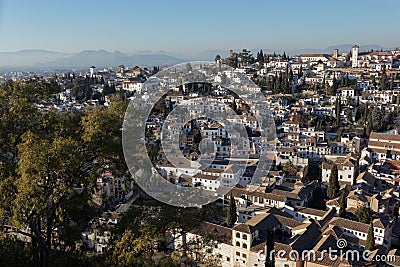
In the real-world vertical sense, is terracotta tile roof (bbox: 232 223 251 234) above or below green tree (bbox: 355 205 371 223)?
above

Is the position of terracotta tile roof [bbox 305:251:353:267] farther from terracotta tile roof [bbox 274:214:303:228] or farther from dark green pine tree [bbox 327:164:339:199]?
dark green pine tree [bbox 327:164:339:199]

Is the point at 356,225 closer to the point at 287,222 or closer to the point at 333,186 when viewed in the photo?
the point at 287,222

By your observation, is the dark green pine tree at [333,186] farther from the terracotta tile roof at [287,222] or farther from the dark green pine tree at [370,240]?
the dark green pine tree at [370,240]

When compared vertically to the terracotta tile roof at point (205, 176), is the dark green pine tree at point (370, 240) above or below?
below

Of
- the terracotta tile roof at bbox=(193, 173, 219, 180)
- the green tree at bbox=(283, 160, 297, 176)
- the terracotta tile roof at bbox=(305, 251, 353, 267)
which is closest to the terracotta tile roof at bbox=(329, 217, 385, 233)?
the terracotta tile roof at bbox=(305, 251, 353, 267)

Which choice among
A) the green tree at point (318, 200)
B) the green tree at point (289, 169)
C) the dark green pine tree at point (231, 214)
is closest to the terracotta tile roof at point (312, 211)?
the green tree at point (318, 200)

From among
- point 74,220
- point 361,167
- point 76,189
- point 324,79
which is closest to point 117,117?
point 76,189

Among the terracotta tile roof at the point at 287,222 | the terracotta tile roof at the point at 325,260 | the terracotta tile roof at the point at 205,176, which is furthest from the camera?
the terracotta tile roof at the point at 205,176

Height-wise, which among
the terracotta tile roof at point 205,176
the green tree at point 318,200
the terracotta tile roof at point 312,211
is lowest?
the green tree at point 318,200

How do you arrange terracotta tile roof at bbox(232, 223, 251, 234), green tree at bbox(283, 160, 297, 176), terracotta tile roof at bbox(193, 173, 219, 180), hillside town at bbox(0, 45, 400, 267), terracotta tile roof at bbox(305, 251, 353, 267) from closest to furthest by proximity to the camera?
hillside town at bbox(0, 45, 400, 267) < terracotta tile roof at bbox(305, 251, 353, 267) < terracotta tile roof at bbox(232, 223, 251, 234) < terracotta tile roof at bbox(193, 173, 219, 180) < green tree at bbox(283, 160, 297, 176)
